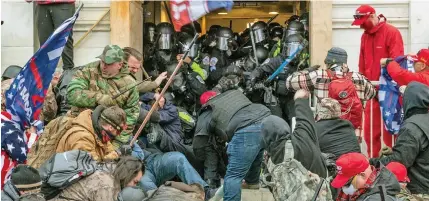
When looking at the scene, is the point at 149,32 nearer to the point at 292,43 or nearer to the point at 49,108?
the point at 292,43

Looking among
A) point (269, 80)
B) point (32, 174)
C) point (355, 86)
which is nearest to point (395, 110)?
point (355, 86)

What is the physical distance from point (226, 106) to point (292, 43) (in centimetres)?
371

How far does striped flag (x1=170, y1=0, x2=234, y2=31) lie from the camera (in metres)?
13.8

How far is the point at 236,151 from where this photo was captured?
1206 centimetres

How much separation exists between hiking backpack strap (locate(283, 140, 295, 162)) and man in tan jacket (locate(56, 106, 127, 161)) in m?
1.64

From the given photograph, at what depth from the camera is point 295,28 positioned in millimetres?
16547

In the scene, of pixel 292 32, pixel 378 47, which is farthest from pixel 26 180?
pixel 292 32

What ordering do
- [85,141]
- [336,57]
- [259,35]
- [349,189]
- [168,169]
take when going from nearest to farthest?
[349,189]
[85,141]
[168,169]
[336,57]
[259,35]

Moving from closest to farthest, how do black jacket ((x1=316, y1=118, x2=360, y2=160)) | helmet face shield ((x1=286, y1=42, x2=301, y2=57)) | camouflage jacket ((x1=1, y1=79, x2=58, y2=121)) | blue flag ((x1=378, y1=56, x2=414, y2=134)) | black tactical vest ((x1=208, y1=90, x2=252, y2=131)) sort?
black jacket ((x1=316, y1=118, x2=360, y2=160)) < black tactical vest ((x1=208, y1=90, x2=252, y2=131)) < camouflage jacket ((x1=1, y1=79, x2=58, y2=121)) < blue flag ((x1=378, y1=56, x2=414, y2=134)) < helmet face shield ((x1=286, y1=42, x2=301, y2=57))

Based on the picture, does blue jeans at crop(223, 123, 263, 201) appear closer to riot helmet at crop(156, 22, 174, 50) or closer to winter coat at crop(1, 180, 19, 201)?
winter coat at crop(1, 180, 19, 201)

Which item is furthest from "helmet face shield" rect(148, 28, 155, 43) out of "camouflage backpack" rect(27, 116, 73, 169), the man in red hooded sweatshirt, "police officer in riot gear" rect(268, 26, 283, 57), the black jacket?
the black jacket

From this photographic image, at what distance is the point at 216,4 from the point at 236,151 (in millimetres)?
2541

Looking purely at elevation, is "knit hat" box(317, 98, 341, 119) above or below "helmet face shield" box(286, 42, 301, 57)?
below

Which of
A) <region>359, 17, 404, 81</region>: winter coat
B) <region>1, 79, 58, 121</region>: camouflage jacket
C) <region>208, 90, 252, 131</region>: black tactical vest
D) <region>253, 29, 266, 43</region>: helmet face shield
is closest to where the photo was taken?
<region>208, 90, 252, 131</region>: black tactical vest
